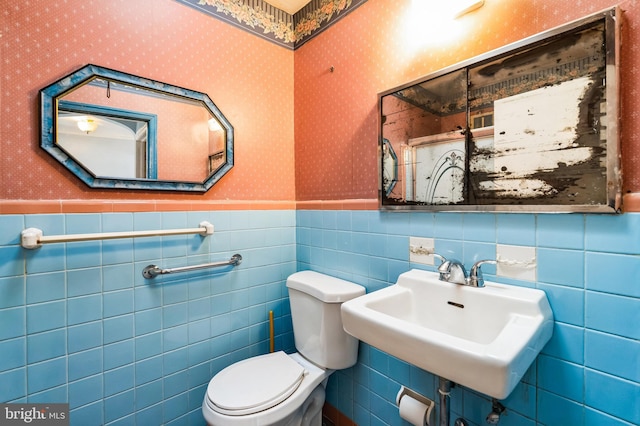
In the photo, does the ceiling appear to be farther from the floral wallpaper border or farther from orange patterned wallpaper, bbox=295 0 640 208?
orange patterned wallpaper, bbox=295 0 640 208

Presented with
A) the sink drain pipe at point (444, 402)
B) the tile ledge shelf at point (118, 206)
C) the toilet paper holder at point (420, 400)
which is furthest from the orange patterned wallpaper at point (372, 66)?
the toilet paper holder at point (420, 400)

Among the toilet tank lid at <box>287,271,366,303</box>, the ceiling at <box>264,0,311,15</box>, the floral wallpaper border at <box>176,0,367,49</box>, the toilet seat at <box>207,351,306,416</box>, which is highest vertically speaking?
the ceiling at <box>264,0,311,15</box>

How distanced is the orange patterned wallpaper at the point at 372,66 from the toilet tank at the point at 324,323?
19.5 inches

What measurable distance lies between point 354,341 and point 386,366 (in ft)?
0.60

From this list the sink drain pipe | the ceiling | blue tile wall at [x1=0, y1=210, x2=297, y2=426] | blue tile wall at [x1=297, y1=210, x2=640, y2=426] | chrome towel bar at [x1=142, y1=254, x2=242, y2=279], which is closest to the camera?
blue tile wall at [x1=297, y1=210, x2=640, y2=426]

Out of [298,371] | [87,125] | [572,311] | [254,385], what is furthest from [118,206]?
[572,311]

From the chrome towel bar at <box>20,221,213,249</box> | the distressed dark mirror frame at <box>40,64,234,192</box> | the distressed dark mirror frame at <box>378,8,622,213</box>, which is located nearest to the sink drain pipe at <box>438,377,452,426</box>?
the distressed dark mirror frame at <box>378,8,622,213</box>

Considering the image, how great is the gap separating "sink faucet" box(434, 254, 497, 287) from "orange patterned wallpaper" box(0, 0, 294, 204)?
110 centimetres

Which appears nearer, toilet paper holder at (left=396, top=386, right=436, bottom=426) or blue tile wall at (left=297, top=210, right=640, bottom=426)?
blue tile wall at (left=297, top=210, right=640, bottom=426)

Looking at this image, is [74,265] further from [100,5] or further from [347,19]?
[347,19]

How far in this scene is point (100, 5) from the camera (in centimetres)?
118

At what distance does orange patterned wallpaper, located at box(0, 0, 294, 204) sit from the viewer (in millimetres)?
1026

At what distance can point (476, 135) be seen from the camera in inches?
39.6

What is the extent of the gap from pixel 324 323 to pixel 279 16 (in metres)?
1.87
